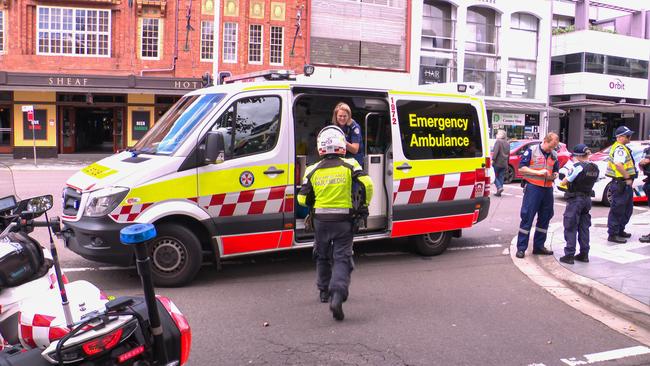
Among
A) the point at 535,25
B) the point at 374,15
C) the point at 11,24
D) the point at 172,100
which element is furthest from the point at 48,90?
the point at 535,25

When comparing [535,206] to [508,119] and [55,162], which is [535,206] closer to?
[55,162]

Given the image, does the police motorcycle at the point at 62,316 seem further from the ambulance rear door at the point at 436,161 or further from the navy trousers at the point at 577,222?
the navy trousers at the point at 577,222

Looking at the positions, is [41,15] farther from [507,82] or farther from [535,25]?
[535,25]

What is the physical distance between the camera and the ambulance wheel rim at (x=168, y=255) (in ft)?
19.6

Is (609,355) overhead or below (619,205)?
below

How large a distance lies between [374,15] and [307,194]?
2758 cm

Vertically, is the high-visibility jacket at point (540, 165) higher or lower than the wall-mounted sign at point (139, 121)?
lower

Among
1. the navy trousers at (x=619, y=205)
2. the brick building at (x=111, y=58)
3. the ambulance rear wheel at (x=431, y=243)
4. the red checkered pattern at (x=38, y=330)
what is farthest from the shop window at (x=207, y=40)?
the red checkered pattern at (x=38, y=330)

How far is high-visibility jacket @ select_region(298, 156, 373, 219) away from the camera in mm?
5324

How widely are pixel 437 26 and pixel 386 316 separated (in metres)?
31.4

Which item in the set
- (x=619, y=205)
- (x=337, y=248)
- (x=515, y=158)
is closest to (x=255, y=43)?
(x=515, y=158)

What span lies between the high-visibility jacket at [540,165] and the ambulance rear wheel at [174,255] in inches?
182

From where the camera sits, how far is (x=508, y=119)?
3628cm

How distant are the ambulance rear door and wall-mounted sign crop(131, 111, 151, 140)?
77.0 ft
